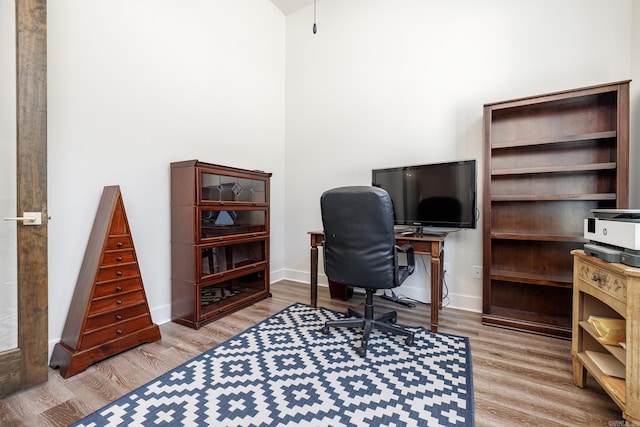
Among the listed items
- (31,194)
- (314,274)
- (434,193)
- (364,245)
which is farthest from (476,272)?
(31,194)

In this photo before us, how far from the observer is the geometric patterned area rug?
130 cm

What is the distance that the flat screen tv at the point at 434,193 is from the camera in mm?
2375

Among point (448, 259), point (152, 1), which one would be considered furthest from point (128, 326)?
point (448, 259)

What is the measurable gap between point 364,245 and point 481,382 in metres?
1.01

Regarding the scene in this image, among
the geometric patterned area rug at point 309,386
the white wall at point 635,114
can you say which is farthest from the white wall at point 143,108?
the white wall at point 635,114

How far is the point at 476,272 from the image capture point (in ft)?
8.73

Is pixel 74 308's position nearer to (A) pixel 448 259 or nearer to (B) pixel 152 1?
(B) pixel 152 1

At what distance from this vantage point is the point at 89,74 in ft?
6.33

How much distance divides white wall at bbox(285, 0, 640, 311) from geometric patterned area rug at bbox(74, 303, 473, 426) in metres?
1.24

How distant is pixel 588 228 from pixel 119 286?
289 cm

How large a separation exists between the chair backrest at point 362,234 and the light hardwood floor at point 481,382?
2.64 feet

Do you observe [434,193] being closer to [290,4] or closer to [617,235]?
[617,235]

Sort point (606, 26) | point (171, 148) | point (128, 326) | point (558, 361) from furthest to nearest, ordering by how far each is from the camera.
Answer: point (171, 148)
point (606, 26)
point (128, 326)
point (558, 361)

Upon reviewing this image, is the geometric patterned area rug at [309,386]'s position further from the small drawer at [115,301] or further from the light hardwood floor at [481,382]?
the small drawer at [115,301]
